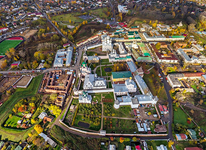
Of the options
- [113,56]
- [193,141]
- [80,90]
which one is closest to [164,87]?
[193,141]

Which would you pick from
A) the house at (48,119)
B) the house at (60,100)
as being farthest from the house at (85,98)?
the house at (48,119)

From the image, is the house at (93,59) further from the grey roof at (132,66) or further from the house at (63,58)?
the grey roof at (132,66)

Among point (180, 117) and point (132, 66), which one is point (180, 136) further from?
point (132, 66)

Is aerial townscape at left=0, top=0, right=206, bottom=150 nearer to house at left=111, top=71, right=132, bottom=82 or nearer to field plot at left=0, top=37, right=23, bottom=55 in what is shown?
field plot at left=0, top=37, right=23, bottom=55

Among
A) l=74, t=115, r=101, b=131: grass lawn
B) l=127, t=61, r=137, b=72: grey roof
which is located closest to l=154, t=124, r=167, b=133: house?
l=74, t=115, r=101, b=131: grass lawn

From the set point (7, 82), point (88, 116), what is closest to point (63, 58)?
point (7, 82)
